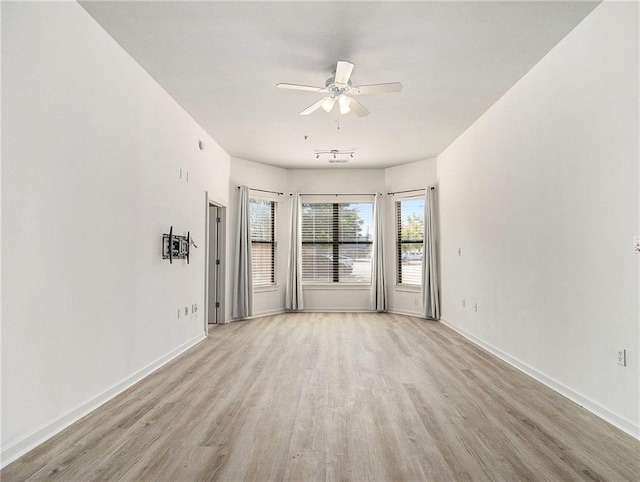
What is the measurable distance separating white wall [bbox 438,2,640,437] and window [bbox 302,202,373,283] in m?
3.36

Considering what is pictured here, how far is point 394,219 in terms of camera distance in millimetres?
7934

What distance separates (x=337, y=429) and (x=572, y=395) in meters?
1.88

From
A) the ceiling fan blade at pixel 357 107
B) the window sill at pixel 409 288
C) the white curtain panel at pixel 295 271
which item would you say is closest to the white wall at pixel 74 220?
the ceiling fan blade at pixel 357 107

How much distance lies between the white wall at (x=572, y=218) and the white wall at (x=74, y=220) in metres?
3.56

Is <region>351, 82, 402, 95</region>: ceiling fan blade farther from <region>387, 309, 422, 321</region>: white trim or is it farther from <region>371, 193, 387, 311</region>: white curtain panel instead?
<region>387, 309, 422, 321</region>: white trim

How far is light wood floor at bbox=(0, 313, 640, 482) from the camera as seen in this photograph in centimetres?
207

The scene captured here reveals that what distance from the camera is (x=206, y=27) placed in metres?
3.09

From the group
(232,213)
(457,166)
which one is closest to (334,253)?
(232,213)

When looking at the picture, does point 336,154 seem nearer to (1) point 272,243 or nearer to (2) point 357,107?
(1) point 272,243

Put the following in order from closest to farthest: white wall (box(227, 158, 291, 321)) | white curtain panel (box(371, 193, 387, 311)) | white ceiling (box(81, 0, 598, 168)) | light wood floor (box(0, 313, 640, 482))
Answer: light wood floor (box(0, 313, 640, 482)), white ceiling (box(81, 0, 598, 168)), white wall (box(227, 158, 291, 321)), white curtain panel (box(371, 193, 387, 311))

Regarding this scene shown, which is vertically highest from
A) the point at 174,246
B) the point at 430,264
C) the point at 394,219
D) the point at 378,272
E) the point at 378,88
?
the point at 378,88

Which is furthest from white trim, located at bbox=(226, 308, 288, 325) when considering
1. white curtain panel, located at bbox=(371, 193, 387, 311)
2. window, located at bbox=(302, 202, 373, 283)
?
white curtain panel, located at bbox=(371, 193, 387, 311)

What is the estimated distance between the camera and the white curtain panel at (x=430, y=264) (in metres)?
6.98

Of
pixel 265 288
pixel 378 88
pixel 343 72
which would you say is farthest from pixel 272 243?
pixel 343 72
